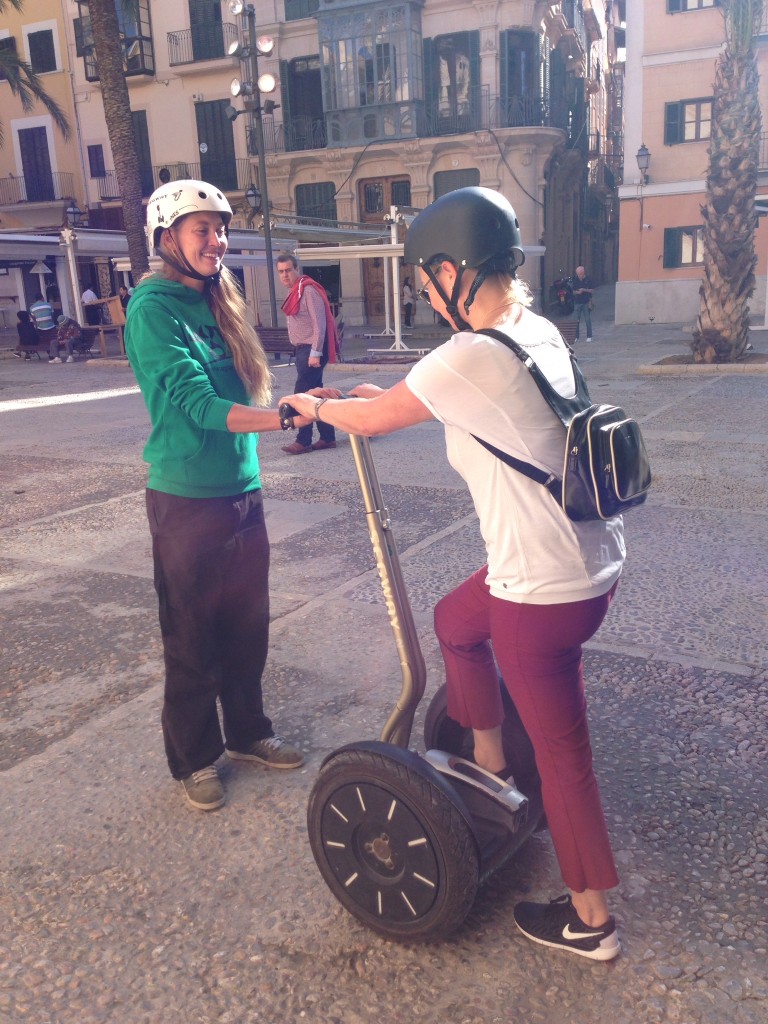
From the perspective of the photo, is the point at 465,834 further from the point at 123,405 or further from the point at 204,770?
the point at 123,405

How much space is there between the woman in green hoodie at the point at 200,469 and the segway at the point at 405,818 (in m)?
0.47

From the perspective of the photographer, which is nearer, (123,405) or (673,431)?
(673,431)

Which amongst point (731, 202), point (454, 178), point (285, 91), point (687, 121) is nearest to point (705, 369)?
point (731, 202)

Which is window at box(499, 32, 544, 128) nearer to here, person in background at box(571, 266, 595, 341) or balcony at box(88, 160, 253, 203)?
balcony at box(88, 160, 253, 203)

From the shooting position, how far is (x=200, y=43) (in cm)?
3219

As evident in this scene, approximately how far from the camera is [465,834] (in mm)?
2027

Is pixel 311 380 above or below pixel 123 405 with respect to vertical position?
above

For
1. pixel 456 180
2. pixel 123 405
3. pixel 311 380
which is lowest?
pixel 123 405

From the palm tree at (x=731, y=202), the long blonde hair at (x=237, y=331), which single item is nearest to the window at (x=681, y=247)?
the palm tree at (x=731, y=202)

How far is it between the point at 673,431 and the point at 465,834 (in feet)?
24.8

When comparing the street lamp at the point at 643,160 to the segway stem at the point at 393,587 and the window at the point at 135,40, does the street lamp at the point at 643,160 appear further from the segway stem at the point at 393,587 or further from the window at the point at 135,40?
the segway stem at the point at 393,587

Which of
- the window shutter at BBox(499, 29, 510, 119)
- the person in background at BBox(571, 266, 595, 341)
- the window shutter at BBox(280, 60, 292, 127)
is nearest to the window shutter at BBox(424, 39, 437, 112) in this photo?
the window shutter at BBox(499, 29, 510, 119)

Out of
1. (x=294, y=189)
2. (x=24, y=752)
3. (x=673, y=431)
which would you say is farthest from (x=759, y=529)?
(x=294, y=189)

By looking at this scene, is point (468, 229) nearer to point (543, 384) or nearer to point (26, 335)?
point (543, 384)
